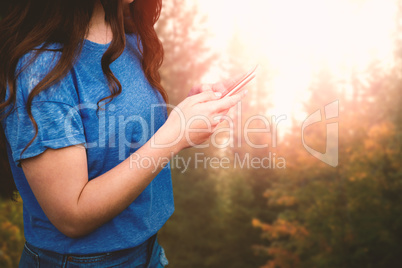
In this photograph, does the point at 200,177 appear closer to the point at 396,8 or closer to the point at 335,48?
the point at 335,48

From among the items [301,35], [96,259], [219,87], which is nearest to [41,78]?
[96,259]

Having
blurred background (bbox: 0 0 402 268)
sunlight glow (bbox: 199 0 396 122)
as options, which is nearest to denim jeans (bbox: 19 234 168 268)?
blurred background (bbox: 0 0 402 268)

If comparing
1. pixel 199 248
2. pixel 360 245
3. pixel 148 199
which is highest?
pixel 148 199

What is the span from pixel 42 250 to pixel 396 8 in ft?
18.2

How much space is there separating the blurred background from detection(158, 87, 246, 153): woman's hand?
2.36 meters

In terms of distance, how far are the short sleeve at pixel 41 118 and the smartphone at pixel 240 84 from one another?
543 mm

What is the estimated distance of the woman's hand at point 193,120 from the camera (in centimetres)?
90

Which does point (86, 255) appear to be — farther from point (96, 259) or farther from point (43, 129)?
point (43, 129)

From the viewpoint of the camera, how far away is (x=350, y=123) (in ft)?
15.8

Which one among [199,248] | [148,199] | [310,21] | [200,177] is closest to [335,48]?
[310,21]

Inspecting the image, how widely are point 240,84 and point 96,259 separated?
2.57 ft

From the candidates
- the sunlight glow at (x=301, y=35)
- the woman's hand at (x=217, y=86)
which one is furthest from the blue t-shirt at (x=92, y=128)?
the sunlight glow at (x=301, y=35)

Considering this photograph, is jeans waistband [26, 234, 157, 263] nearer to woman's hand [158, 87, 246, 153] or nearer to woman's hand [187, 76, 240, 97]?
woman's hand [158, 87, 246, 153]

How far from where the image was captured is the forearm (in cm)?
81
